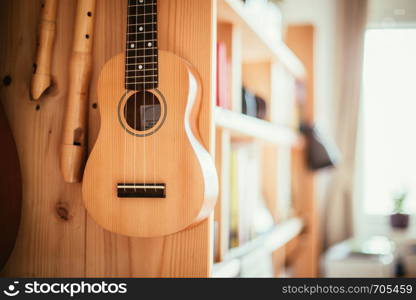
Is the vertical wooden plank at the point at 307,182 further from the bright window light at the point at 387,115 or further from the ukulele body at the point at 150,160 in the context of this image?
the ukulele body at the point at 150,160

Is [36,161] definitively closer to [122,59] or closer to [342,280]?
[122,59]

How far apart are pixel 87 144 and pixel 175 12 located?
39cm

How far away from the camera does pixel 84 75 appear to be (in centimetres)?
105

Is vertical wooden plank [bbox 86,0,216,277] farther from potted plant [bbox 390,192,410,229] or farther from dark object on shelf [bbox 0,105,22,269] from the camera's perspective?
potted plant [bbox 390,192,410,229]

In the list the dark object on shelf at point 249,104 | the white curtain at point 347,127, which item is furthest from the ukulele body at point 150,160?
the white curtain at point 347,127

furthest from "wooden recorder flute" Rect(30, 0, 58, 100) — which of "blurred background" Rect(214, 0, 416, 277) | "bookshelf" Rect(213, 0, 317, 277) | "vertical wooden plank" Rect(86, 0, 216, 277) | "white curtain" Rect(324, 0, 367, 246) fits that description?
"white curtain" Rect(324, 0, 367, 246)

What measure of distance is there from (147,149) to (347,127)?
2179 millimetres

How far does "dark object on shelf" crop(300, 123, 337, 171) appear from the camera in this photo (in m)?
2.44

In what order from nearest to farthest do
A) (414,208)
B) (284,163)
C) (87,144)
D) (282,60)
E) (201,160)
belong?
(201,160)
(87,144)
(282,60)
(284,163)
(414,208)

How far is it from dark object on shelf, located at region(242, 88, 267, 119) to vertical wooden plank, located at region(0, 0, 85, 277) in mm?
759

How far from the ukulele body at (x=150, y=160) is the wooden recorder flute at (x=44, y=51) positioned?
16cm

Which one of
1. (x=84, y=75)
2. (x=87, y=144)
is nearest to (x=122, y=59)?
(x=84, y=75)

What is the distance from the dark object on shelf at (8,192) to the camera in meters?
1.07

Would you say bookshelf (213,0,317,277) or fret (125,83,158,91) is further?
bookshelf (213,0,317,277)
